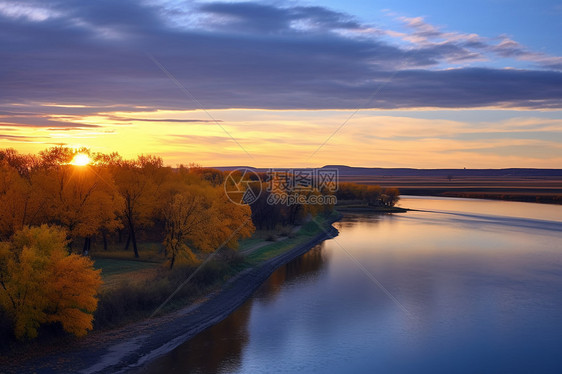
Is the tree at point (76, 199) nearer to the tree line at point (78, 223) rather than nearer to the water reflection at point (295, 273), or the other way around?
the tree line at point (78, 223)

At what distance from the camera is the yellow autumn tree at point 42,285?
24734 millimetres

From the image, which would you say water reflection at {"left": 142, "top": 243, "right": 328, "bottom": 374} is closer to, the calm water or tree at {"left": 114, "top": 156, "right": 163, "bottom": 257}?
the calm water

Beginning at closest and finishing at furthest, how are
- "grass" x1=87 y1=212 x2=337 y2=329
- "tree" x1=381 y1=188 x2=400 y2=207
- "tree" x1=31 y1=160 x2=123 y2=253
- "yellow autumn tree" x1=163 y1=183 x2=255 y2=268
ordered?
"grass" x1=87 y1=212 x2=337 y2=329, "tree" x1=31 y1=160 x2=123 y2=253, "yellow autumn tree" x1=163 y1=183 x2=255 y2=268, "tree" x1=381 y1=188 x2=400 y2=207

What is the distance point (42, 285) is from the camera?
82.4ft

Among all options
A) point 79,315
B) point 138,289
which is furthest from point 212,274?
point 79,315

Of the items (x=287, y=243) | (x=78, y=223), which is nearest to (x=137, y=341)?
(x=78, y=223)

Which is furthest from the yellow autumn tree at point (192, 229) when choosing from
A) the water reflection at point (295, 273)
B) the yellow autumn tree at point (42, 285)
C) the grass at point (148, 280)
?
the yellow autumn tree at point (42, 285)

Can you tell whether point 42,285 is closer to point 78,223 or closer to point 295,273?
point 78,223

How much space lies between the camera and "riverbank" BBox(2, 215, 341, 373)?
24.0 metres

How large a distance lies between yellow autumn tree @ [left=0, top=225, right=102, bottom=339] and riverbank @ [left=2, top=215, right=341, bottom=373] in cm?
125

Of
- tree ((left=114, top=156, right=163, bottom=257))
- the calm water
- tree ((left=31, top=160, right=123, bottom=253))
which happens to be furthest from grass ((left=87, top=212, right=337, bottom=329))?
the calm water

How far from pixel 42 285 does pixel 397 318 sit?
2154 cm

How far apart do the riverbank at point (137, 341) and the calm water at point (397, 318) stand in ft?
3.19

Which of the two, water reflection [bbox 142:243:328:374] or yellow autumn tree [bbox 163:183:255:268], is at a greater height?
yellow autumn tree [bbox 163:183:255:268]
